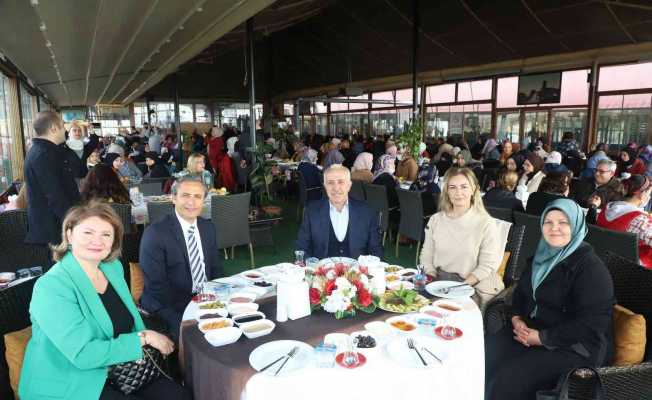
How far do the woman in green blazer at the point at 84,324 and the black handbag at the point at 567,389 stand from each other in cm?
161

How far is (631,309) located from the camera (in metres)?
2.30

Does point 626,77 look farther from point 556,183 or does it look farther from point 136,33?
point 136,33

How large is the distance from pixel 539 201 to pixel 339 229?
2.33 m

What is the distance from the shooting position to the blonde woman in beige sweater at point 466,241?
2785 millimetres

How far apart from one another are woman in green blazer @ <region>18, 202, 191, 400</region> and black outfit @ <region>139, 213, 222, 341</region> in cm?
45

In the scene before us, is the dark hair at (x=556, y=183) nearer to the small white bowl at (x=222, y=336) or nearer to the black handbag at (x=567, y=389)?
the black handbag at (x=567, y=389)

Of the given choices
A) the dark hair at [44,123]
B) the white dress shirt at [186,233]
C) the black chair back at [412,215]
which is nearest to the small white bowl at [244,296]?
the white dress shirt at [186,233]

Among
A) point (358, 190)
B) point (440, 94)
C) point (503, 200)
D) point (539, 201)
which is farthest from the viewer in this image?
point (440, 94)

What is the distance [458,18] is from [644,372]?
1067cm

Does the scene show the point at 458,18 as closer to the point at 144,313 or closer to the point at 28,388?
the point at 144,313

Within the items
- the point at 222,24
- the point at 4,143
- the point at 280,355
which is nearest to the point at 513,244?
the point at 280,355

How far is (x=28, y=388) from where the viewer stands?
5.62 feet

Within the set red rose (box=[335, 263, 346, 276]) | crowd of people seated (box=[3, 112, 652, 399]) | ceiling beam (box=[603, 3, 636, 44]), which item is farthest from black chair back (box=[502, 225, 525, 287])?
ceiling beam (box=[603, 3, 636, 44])

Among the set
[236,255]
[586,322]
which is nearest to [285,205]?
[236,255]
